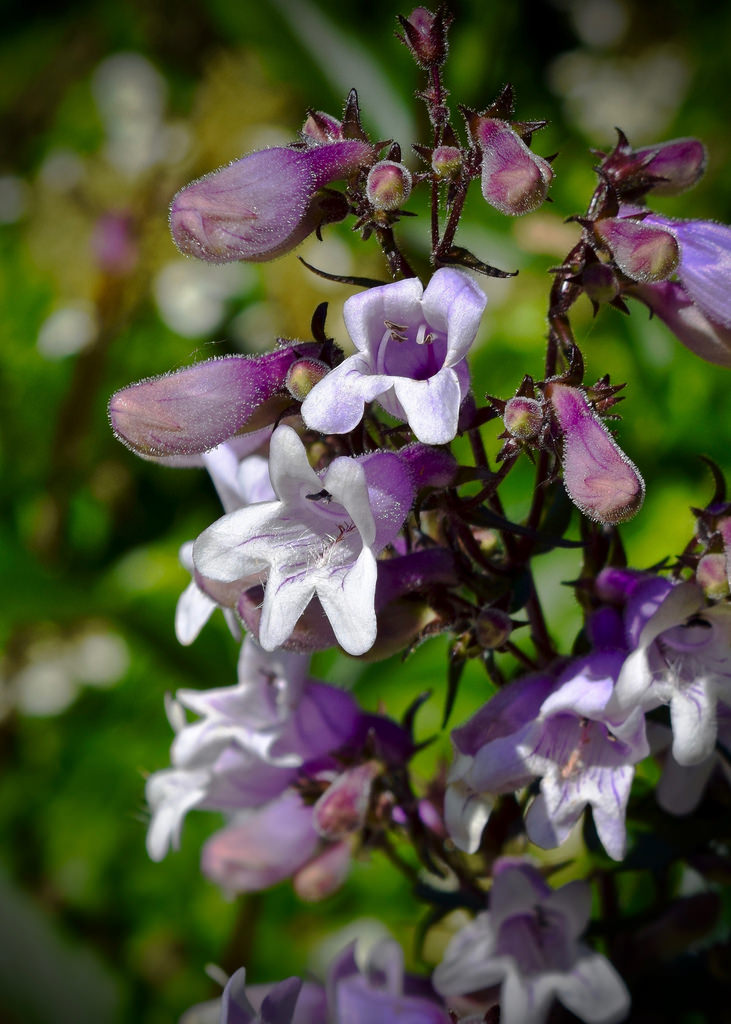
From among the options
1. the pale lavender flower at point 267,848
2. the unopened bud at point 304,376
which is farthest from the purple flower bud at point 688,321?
the pale lavender flower at point 267,848

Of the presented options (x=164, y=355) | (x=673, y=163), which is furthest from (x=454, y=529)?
(x=164, y=355)

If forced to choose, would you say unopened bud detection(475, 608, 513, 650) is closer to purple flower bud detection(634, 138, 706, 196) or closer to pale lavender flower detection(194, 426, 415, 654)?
pale lavender flower detection(194, 426, 415, 654)

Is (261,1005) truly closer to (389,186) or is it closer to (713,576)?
(713,576)

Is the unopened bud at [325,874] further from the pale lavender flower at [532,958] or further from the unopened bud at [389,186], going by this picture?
the unopened bud at [389,186]

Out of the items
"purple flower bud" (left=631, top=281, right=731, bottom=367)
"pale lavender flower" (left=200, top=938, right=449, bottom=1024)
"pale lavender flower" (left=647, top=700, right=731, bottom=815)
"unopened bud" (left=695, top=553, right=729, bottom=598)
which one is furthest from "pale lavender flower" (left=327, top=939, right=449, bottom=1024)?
"purple flower bud" (left=631, top=281, right=731, bottom=367)

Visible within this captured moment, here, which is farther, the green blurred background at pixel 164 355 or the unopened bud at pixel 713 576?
the green blurred background at pixel 164 355

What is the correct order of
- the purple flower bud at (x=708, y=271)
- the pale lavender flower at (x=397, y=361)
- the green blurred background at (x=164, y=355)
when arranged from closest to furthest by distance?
the pale lavender flower at (x=397, y=361), the purple flower bud at (x=708, y=271), the green blurred background at (x=164, y=355)

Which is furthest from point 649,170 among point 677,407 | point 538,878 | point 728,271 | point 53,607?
point 53,607
